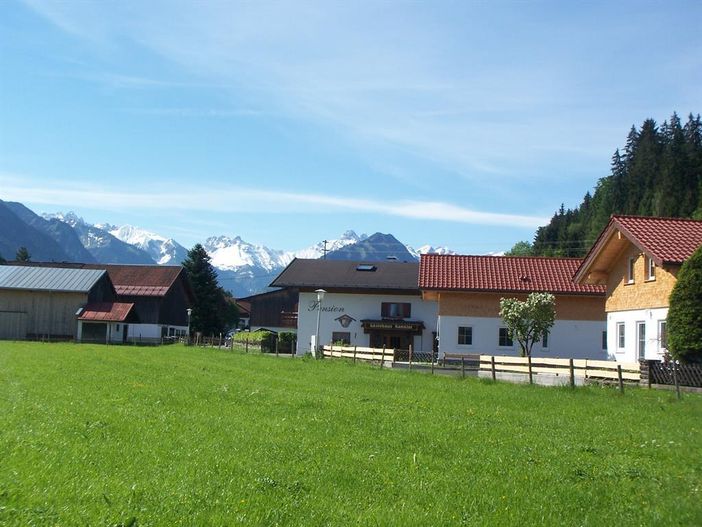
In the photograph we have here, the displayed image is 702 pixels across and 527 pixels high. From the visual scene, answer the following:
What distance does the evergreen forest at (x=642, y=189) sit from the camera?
293ft

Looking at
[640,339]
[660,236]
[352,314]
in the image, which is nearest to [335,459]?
[660,236]

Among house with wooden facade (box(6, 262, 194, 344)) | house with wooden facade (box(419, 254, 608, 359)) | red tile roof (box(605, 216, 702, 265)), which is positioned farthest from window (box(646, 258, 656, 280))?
house with wooden facade (box(6, 262, 194, 344))

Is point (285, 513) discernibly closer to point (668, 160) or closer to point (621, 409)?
point (621, 409)

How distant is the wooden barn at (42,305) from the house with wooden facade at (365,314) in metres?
20.8

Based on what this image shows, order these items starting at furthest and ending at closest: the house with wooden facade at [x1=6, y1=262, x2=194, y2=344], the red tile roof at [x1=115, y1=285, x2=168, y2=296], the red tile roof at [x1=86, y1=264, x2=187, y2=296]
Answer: the red tile roof at [x1=86, y1=264, x2=187, y2=296]
the red tile roof at [x1=115, y1=285, x2=168, y2=296]
the house with wooden facade at [x1=6, y1=262, x2=194, y2=344]

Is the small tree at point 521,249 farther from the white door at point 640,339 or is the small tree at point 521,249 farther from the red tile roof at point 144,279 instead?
the white door at point 640,339

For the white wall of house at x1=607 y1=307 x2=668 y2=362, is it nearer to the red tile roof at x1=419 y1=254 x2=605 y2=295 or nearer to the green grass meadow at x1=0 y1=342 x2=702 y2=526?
the green grass meadow at x1=0 y1=342 x2=702 y2=526

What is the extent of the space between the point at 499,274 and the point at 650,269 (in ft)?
54.9

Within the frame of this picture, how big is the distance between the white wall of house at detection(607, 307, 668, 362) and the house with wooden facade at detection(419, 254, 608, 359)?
10.1 m

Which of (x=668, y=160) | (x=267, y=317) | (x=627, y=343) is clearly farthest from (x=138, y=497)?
(x=668, y=160)

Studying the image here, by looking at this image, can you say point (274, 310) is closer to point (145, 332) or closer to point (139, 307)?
point (145, 332)

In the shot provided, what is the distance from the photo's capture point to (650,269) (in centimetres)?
3039

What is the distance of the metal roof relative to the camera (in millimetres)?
68688

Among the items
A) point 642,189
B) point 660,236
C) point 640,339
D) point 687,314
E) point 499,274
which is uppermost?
point 642,189
